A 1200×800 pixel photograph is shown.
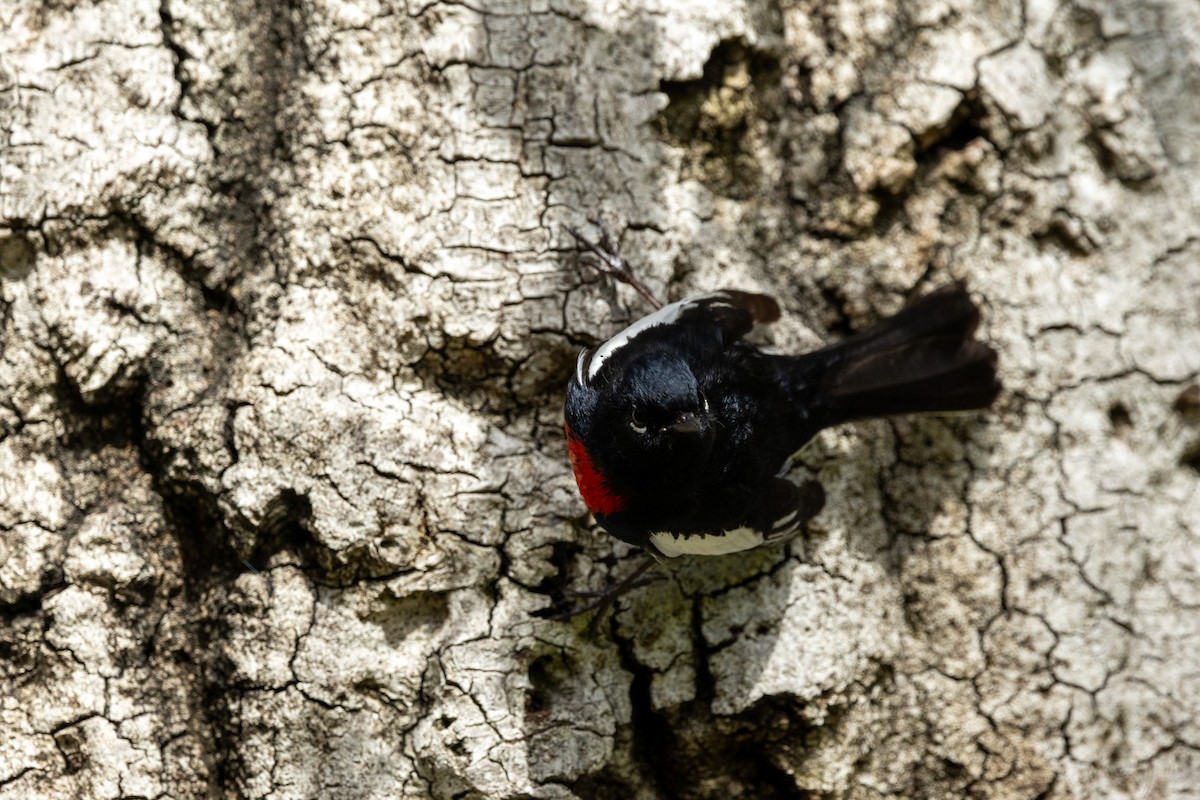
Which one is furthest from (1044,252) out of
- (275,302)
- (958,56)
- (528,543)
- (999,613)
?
(275,302)

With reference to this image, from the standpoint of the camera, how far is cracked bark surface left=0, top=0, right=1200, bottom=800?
9.32 feet

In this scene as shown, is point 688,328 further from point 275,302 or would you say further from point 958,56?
point 958,56

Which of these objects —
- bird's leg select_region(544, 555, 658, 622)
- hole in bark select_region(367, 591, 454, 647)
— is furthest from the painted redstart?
hole in bark select_region(367, 591, 454, 647)

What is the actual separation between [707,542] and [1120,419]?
1706 millimetres

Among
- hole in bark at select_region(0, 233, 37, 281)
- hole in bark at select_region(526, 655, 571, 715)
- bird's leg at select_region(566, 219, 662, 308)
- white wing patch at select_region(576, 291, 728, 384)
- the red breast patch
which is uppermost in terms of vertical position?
hole in bark at select_region(0, 233, 37, 281)

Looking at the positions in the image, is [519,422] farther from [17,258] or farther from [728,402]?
[17,258]

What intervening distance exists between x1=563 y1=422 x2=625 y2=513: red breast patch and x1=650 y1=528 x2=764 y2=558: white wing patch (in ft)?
0.49

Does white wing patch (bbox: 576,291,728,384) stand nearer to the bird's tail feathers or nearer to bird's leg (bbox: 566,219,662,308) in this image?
bird's leg (bbox: 566,219,662,308)

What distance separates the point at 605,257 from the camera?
10.2 feet

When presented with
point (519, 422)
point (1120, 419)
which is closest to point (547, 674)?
point (519, 422)

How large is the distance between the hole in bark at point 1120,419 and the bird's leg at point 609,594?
5.85 ft

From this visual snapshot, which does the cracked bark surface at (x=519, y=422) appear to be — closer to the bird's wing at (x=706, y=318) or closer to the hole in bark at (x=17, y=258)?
the hole in bark at (x=17, y=258)

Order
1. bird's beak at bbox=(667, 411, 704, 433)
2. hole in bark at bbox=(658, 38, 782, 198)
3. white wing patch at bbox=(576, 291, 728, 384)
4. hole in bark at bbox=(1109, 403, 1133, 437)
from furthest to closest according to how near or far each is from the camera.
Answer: hole in bark at bbox=(1109, 403, 1133, 437), hole in bark at bbox=(658, 38, 782, 198), white wing patch at bbox=(576, 291, 728, 384), bird's beak at bbox=(667, 411, 704, 433)

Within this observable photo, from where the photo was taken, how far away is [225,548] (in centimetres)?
291
